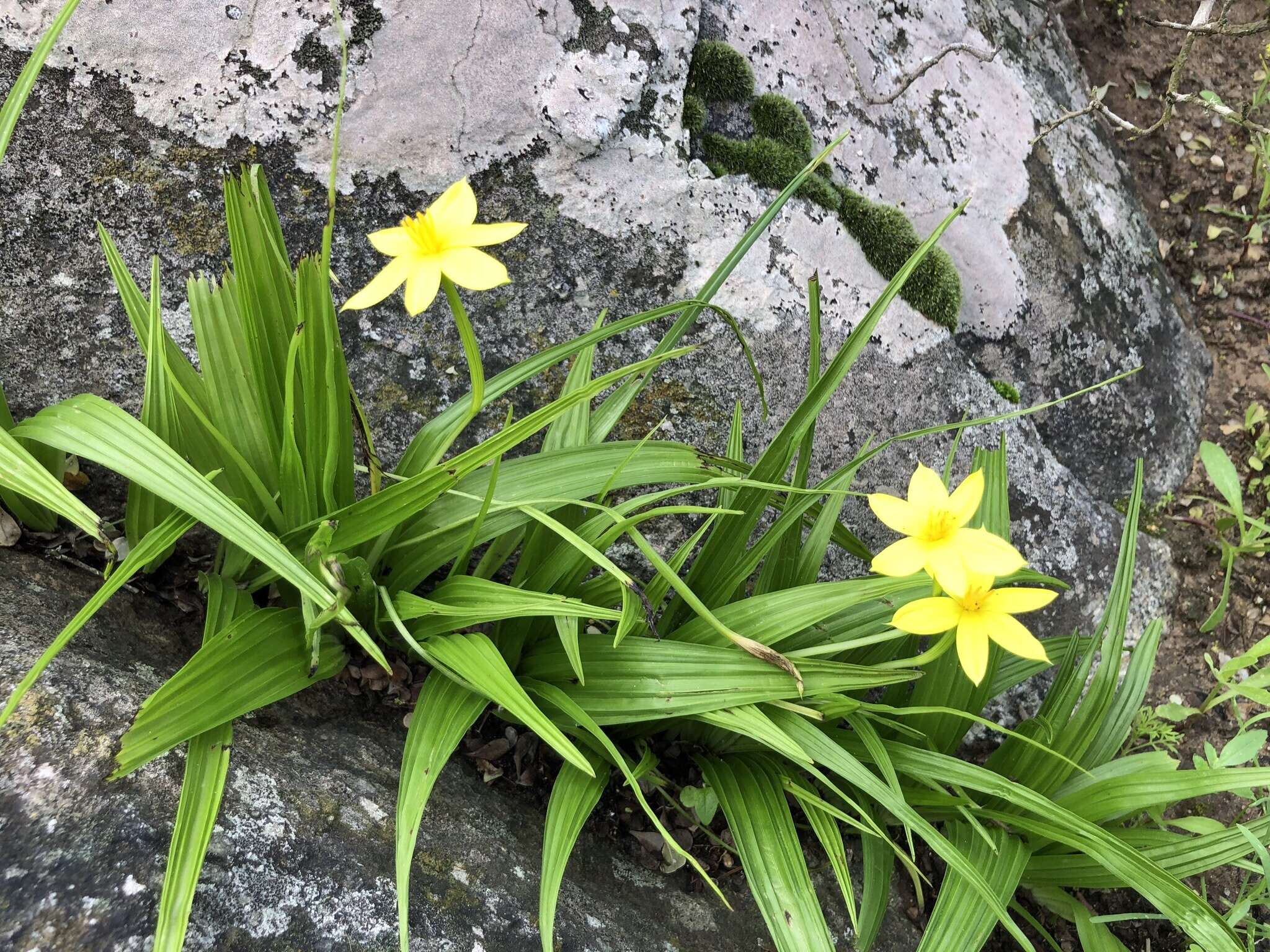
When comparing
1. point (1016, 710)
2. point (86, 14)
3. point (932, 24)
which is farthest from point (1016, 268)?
point (86, 14)

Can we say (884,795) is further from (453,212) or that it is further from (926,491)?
(453,212)

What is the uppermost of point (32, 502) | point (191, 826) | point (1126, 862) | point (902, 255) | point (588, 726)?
point (902, 255)

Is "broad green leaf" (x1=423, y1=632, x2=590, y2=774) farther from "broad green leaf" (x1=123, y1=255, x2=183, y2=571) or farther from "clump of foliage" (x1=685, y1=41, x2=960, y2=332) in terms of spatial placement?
"clump of foliage" (x1=685, y1=41, x2=960, y2=332)

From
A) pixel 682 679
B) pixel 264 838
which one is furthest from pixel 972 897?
pixel 264 838

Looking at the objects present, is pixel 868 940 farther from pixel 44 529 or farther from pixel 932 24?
pixel 932 24

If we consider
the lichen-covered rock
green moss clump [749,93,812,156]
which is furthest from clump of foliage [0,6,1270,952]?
green moss clump [749,93,812,156]

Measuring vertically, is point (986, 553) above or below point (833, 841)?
above

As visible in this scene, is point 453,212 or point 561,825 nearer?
point 453,212

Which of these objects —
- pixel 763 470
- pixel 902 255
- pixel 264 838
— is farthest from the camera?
pixel 902 255
